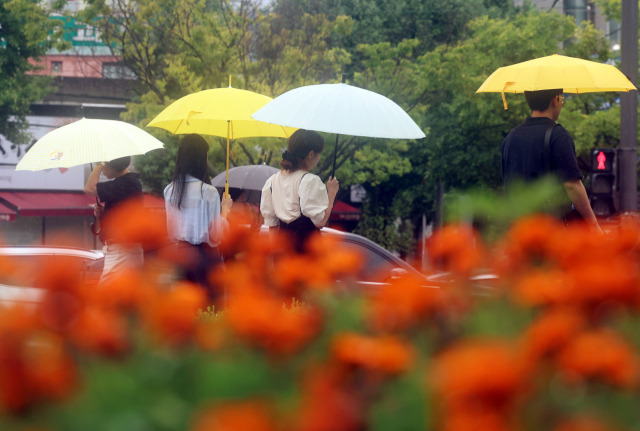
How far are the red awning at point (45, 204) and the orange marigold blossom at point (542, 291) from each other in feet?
93.7

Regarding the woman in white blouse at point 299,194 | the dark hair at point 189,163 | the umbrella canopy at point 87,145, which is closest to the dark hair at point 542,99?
the woman in white blouse at point 299,194

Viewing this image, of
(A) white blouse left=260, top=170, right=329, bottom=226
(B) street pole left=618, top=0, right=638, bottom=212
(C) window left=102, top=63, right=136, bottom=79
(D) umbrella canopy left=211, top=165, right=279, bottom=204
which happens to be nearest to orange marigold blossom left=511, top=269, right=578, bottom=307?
(A) white blouse left=260, top=170, right=329, bottom=226

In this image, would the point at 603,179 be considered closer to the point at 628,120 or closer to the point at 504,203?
the point at 628,120

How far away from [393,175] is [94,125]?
29.9 metres

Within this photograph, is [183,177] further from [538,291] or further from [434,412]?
[434,412]

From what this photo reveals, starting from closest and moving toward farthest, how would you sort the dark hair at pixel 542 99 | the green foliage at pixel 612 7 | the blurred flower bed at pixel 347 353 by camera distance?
the blurred flower bed at pixel 347 353, the dark hair at pixel 542 99, the green foliage at pixel 612 7

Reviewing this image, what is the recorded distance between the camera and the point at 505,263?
184 cm

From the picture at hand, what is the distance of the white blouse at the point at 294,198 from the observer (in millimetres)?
5258

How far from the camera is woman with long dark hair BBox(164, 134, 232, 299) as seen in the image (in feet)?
18.4

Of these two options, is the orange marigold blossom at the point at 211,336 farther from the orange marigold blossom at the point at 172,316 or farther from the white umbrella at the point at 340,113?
the white umbrella at the point at 340,113

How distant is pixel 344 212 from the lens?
3856 centimetres

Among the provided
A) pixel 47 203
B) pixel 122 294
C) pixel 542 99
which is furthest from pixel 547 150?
pixel 47 203

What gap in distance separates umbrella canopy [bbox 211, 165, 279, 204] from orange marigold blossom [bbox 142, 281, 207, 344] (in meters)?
11.2

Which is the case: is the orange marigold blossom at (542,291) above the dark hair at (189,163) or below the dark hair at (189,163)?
below
